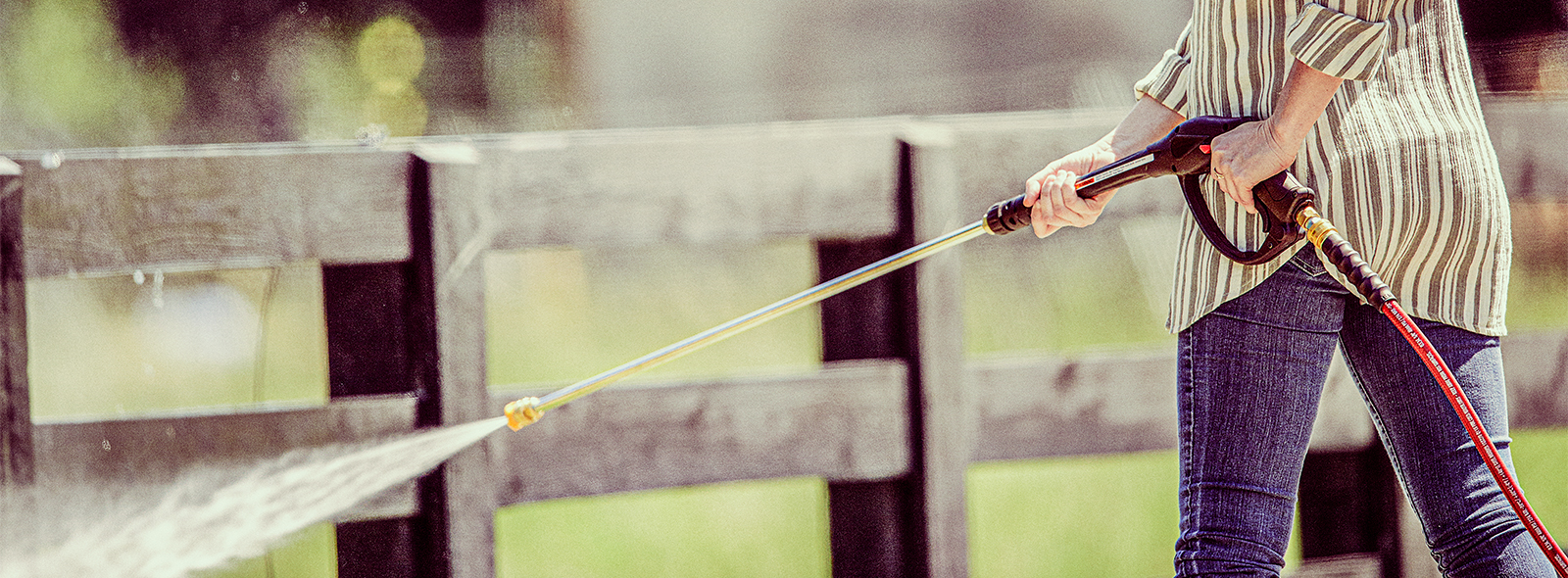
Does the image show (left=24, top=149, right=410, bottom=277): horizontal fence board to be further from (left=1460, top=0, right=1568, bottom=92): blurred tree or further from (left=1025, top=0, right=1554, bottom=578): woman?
(left=1460, top=0, right=1568, bottom=92): blurred tree

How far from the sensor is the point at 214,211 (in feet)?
6.89

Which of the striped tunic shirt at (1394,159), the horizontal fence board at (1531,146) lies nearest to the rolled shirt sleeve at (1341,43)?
the striped tunic shirt at (1394,159)

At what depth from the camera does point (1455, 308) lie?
55.8 inches

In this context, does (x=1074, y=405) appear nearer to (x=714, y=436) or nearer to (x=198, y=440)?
(x=714, y=436)

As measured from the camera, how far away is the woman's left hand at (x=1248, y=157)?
133 cm

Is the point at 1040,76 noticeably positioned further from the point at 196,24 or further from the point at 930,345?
the point at 196,24

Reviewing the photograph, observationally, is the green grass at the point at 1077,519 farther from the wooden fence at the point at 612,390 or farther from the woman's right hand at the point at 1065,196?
the woman's right hand at the point at 1065,196

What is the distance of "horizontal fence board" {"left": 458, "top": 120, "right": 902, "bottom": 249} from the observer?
2238mm

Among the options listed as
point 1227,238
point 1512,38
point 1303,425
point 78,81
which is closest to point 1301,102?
point 1227,238

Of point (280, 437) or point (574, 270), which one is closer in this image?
point (280, 437)

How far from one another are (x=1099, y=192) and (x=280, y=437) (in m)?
1.54

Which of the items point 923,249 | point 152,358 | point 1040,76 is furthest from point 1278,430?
point 1040,76

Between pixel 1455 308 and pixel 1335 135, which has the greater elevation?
pixel 1335 135

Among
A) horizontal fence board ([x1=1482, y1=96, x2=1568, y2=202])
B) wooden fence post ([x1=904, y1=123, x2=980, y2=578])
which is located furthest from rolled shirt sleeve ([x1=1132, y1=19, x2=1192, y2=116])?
horizontal fence board ([x1=1482, y1=96, x2=1568, y2=202])
